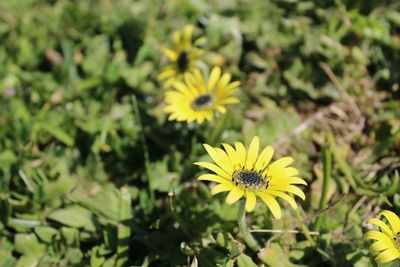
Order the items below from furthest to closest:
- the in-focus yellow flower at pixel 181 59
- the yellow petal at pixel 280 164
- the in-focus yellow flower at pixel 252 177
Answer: the in-focus yellow flower at pixel 181 59, the yellow petal at pixel 280 164, the in-focus yellow flower at pixel 252 177

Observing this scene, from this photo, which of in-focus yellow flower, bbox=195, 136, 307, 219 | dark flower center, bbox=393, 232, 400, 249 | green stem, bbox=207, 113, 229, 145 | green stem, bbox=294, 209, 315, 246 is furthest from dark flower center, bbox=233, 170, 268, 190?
green stem, bbox=207, 113, 229, 145

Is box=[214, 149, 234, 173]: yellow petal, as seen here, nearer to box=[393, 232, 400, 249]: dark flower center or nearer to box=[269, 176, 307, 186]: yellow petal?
box=[269, 176, 307, 186]: yellow petal

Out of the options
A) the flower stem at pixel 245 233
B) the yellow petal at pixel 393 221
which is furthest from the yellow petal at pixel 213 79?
the yellow petal at pixel 393 221

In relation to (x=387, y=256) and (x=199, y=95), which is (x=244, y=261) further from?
(x=199, y=95)

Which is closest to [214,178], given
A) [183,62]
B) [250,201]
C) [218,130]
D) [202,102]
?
[250,201]

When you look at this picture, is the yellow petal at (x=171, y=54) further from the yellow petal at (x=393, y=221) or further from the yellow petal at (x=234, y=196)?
the yellow petal at (x=393, y=221)
